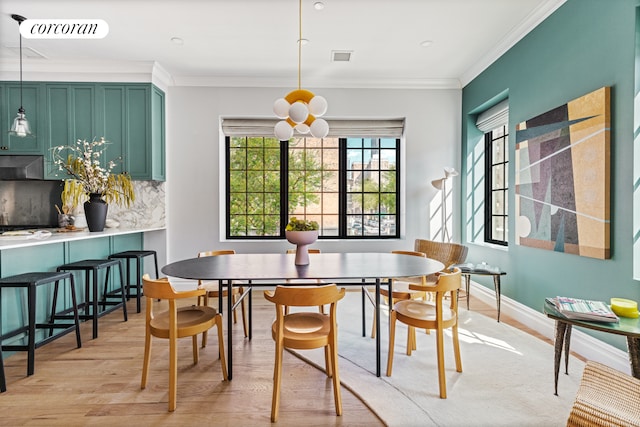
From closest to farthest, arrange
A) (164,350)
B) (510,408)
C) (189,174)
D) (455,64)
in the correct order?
1. (510,408)
2. (164,350)
3. (455,64)
4. (189,174)

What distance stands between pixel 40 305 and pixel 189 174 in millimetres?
2228

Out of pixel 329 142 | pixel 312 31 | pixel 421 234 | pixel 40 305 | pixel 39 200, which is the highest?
pixel 312 31

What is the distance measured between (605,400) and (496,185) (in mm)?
3136

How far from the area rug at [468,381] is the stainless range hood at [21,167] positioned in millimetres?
4001

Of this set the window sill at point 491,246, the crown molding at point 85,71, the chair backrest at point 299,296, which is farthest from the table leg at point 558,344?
the crown molding at point 85,71

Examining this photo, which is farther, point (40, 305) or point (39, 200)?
point (39, 200)

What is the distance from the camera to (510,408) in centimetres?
179

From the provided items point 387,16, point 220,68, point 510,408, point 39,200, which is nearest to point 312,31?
point 387,16

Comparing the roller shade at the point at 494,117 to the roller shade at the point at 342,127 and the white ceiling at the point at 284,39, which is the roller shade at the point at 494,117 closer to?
the white ceiling at the point at 284,39

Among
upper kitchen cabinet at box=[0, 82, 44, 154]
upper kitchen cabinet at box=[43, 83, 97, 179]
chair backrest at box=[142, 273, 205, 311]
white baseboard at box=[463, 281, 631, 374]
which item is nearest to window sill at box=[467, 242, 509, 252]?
white baseboard at box=[463, 281, 631, 374]

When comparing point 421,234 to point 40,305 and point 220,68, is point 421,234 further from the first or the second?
point 40,305

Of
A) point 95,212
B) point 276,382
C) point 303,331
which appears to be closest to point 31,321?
point 95,212

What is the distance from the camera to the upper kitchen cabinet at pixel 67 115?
389 cm

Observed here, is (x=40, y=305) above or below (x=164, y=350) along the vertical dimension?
above
